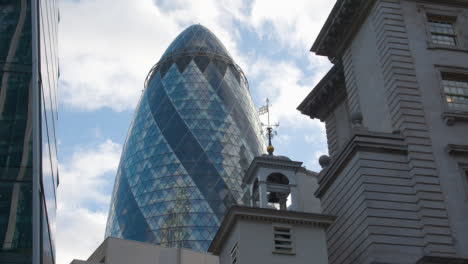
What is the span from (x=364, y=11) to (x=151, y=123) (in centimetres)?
6151

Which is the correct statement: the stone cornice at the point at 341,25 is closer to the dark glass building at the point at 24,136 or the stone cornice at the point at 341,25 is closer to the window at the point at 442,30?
the window at the point at 442,30

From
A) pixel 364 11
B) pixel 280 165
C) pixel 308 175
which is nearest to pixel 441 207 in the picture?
pixel 280 165

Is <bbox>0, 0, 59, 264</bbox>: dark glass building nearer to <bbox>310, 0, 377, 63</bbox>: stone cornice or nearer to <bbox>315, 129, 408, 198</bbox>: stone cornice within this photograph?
<bbox>315, 129, 408, 198</bbox>: stone cornice

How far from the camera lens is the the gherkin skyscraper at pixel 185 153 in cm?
8550

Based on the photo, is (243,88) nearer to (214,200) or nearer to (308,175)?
(214,200)

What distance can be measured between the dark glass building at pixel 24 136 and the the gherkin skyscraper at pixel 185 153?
6640 cm

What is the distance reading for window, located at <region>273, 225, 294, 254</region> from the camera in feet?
87.7

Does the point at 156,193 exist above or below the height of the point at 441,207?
above

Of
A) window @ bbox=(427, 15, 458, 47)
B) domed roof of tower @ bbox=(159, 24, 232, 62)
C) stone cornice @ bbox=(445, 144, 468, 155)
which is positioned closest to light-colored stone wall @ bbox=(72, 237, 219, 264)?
stone cornice @ bbox=(445, 144, 468, 155)

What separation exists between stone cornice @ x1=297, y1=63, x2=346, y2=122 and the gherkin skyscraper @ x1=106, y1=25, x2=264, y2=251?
47.7 metres

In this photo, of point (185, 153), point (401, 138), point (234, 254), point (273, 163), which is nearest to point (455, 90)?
point (401, 138)

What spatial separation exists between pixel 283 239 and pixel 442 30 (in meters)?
12.8

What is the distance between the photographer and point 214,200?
85.8 m

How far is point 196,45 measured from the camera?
10250 cm
